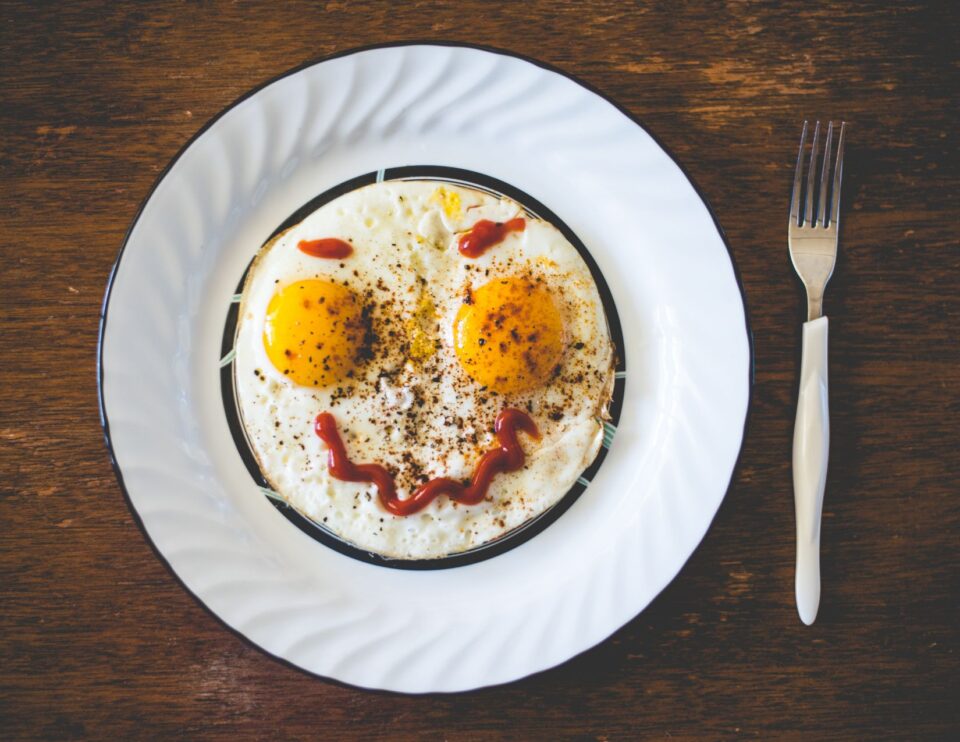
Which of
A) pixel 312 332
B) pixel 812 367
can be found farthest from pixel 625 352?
pixel 312 332

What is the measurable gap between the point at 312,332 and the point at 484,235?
59 cm

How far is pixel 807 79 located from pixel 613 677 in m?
1.99

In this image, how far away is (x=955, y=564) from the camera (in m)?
1.80

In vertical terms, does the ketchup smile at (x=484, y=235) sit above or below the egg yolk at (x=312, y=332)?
above

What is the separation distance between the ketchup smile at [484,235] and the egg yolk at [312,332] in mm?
388

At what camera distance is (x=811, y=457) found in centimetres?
172

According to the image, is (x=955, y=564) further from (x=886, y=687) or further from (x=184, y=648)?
(x=184, y=648)

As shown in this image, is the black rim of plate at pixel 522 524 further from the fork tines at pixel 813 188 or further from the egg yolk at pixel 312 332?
the fork tines at pixel 813 188

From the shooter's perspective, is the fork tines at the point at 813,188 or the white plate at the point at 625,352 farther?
the fork tines at the point at 813,188

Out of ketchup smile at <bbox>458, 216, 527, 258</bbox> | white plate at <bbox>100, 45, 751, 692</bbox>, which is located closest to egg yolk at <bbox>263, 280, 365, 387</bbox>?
white plate at <bbox>100, 45, 751, 692</bbox>

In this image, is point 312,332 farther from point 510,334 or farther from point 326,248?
point 510,334

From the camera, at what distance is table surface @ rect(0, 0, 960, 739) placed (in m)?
1.76

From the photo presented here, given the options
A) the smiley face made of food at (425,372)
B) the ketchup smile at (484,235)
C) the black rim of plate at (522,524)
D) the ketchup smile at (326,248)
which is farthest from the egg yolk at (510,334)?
the ketchup smile at (326,248)

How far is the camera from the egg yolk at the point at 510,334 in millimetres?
1686
